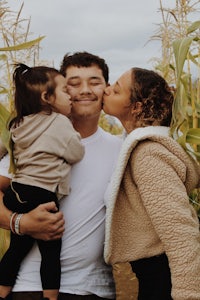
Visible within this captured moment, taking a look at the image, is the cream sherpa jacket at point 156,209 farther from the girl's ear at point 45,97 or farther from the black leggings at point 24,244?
the girl's ear at point 45,97

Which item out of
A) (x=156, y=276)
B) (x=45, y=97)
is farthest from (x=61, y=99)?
(x=156, y=276)

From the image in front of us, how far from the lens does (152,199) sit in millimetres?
1896

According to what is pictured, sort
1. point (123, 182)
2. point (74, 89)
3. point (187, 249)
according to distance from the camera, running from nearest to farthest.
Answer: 1. point (187, 249)
2. point (123, 182)
3. point (74, 89)

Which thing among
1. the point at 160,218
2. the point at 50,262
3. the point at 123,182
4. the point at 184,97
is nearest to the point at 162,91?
the point at 184,97

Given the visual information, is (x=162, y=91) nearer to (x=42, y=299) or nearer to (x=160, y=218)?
(x=160, y=218)

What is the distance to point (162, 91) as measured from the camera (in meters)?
2.19

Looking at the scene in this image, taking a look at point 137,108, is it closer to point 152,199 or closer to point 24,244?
point 152,199

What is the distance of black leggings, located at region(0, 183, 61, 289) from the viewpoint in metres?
2.11

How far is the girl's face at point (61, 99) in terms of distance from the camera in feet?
7.49

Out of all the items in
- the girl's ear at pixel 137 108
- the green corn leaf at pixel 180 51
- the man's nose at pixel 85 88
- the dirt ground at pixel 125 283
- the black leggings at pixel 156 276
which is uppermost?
the green corn leaf at pixel 180 51

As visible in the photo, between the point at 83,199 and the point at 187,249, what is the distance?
498 millimetres

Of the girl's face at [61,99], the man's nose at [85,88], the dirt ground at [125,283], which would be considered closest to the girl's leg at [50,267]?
the girl's face at [61,99]

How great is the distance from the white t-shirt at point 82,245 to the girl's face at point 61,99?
0.72ft

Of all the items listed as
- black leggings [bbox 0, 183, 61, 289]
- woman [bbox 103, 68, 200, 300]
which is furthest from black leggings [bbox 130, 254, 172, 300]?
black leggings [bbox 0, 183, 61, 289]
